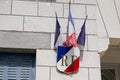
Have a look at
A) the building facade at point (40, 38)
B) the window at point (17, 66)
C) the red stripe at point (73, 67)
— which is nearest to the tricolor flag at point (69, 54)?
the red stripe at point (73, 67)

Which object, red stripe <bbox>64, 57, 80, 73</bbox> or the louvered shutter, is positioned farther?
the louvered shutter

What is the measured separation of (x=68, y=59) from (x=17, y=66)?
0.94 metres

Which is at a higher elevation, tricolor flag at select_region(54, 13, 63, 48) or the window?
tricolor flag at select_region(54, 13, 63, 48)

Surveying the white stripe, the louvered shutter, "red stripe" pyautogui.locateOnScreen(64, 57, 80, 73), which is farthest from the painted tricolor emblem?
the louvered shutter

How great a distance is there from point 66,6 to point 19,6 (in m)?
0.88

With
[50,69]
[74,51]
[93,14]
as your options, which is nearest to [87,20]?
[93,14]

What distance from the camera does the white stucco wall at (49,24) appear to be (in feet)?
23.4

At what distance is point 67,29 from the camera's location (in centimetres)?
726

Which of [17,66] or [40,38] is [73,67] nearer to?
[40,38]

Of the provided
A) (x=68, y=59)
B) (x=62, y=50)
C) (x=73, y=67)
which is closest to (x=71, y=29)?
(x=62, y=50)

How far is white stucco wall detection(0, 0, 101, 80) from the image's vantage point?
7125mm

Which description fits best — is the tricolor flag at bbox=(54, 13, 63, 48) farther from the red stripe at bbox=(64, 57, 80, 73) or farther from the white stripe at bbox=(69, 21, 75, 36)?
the red stripe at bbox=(64, 57, 80, 73)

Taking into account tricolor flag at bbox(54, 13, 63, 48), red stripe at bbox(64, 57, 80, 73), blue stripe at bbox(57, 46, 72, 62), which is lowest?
red stripe at bbox(64, 57, 80, 73)

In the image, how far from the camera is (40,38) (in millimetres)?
7270
